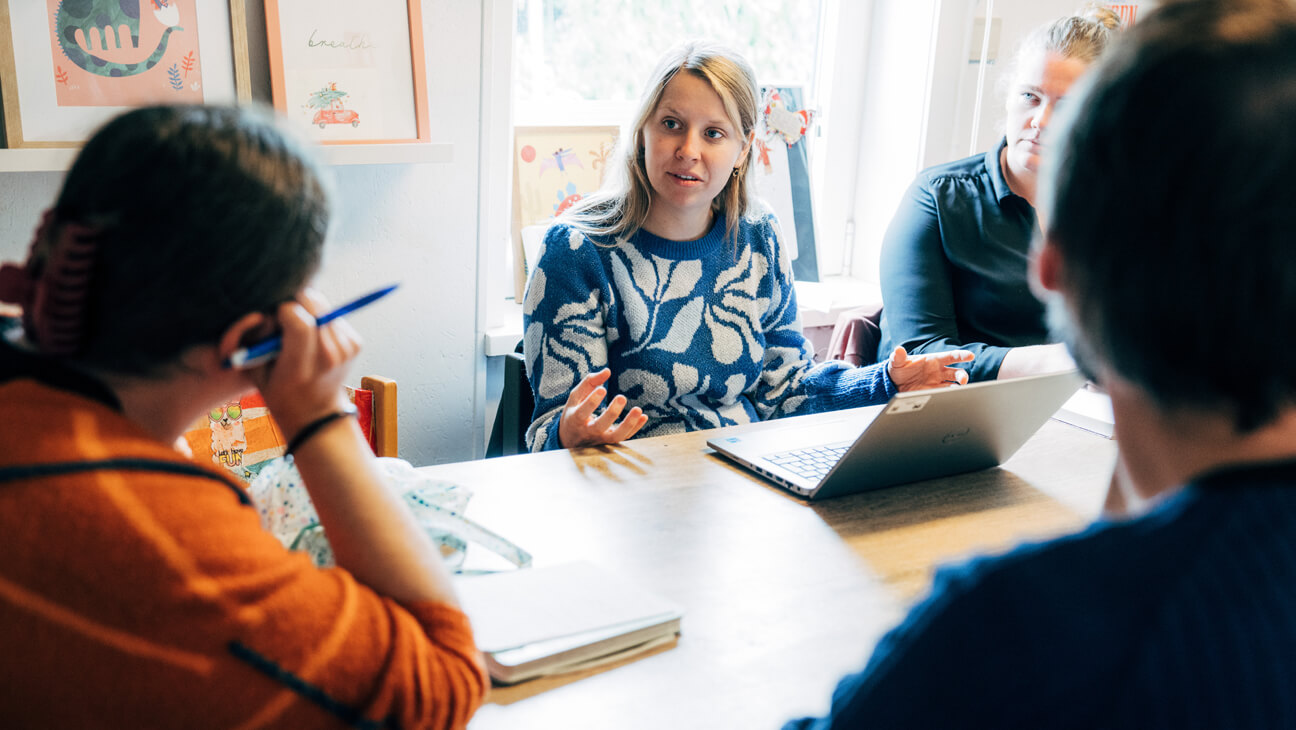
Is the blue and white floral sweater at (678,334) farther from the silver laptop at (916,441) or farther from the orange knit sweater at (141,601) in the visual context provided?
the orange knit sweater at (141,601)

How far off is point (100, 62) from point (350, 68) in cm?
47

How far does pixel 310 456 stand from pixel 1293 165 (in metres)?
0.67

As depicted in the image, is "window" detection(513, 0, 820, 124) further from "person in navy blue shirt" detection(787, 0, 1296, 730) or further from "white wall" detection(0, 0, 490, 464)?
"person in navy blue shirt" detection(787, 0, 1296, 730)

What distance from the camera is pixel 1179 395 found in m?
0.58

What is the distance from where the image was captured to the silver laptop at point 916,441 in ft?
4.10

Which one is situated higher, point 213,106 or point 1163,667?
point 213,106

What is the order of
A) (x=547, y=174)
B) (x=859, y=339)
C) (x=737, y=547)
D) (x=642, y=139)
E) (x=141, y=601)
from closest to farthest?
(x=141, y=601) < (x=737, y=547) < (x=642, y=139) < (x=859, y=339) < (x=547, y=174)

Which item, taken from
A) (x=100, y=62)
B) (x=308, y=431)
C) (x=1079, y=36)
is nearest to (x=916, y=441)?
(x=308, y=431)

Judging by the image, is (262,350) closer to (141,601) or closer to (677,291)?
(141,601)

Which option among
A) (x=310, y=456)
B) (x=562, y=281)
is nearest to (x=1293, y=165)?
(x=310, y=456)

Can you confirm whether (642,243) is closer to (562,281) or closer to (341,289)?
(562,281)

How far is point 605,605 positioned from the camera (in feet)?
3.26

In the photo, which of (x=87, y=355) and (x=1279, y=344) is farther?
(x=87, y=355)

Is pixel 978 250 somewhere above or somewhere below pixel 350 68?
below
